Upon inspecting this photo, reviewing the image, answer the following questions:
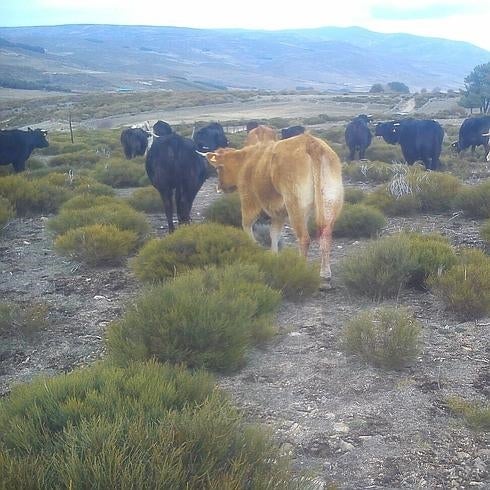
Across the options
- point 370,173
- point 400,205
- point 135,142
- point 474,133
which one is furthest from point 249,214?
point 474,133

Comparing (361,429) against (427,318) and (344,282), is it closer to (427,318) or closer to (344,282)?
(427,318)

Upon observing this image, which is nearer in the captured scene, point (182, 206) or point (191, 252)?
point (191, 252)

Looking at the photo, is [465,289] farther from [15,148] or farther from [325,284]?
[15,148]

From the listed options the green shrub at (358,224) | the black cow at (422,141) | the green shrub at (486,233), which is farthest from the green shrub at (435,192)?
the black cow at (422,141)

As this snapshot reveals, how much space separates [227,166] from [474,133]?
16452 millimetres

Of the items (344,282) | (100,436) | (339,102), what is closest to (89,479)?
(100,436)

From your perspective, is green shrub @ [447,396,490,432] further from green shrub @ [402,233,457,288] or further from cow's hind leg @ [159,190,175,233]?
cow's hind leg @ [159,190,175,233]

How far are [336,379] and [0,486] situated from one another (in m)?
3.17

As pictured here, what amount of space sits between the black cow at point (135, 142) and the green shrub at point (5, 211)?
990cm

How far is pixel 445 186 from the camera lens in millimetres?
13203

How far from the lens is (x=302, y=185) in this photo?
7.66 metres

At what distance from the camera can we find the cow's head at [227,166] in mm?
9555

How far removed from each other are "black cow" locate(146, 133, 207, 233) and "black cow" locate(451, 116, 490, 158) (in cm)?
1510

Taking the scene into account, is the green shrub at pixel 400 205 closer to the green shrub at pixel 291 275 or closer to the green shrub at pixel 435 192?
the green shrub at pixel 435 192
